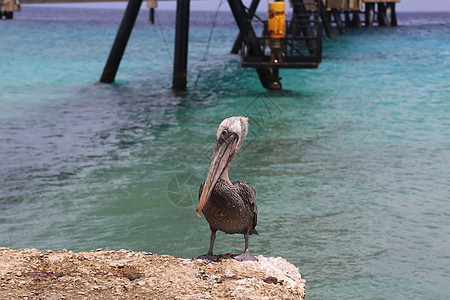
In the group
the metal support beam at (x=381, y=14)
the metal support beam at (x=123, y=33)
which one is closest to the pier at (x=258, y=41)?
the metal support beam at (x=123, y=33)

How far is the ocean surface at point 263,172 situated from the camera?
8109 millimetres

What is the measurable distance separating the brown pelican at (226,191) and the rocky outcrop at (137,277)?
247 mm

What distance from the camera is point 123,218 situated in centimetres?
924

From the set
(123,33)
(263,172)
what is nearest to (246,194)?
(263,172)

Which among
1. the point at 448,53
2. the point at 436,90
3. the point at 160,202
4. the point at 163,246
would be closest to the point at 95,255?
the point at 163,246

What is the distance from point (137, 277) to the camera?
15.2ft

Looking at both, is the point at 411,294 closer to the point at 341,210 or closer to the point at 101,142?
the point at 341,210

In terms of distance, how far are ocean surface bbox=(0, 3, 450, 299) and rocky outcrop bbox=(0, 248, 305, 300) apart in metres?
2.39

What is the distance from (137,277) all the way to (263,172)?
7105 mm

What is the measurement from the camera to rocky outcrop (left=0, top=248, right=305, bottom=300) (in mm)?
4359

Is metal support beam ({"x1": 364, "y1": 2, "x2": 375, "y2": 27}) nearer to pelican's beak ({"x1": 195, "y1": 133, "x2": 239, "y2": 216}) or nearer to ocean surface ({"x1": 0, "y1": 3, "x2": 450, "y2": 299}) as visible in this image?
ocean surface ({"x1": 0, "y1": 3, "x2": 450, "y2": 299})

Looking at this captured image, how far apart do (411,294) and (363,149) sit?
681cm

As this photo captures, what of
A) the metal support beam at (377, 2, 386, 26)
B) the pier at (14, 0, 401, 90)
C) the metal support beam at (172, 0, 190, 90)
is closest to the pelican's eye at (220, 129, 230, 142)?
the pier at (14, 0, 401, 90)

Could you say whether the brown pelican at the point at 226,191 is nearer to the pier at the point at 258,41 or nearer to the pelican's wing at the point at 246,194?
the pelican's wing at the point at 246,194
